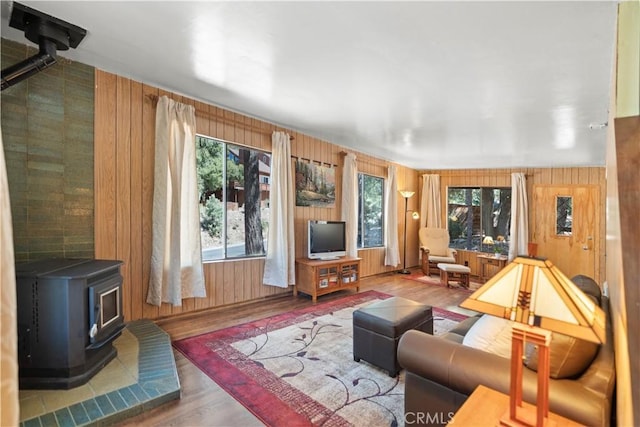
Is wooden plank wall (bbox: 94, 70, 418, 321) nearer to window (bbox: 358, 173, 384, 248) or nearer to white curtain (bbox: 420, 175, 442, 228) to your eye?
window (bbox: 358, 173, 384, 248)

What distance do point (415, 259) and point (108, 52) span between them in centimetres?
687

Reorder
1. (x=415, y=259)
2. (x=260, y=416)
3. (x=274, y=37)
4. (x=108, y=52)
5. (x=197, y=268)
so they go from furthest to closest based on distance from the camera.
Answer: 1. (x=415, y=259)
2. (x=197, y=268)
3. (x=108, y=52)
4. (x=274, y=37)
5. (x=260, y=416)

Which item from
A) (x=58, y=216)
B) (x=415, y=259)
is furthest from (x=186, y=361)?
(x=415, y=259)

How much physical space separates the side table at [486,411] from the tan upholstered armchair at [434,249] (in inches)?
209

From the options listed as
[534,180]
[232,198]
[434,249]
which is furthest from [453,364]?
[534,180]

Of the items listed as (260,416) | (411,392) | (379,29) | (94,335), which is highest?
(379,29)

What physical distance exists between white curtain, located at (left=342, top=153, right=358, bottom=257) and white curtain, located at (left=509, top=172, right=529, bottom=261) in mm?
3493

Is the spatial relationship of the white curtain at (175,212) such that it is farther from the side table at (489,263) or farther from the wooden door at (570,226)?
the wooden door at (570,226)

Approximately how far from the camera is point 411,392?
168 cm

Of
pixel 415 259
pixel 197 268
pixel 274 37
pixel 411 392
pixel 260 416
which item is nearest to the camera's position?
pixel 411 392

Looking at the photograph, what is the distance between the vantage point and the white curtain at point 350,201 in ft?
17.8

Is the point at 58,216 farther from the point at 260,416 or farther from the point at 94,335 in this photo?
the point at 260,416

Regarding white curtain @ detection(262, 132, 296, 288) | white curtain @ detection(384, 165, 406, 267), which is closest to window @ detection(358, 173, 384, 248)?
white curtain @ detection(384, 165, 406, 267)

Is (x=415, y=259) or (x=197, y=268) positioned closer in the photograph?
(x=197, y=268)
